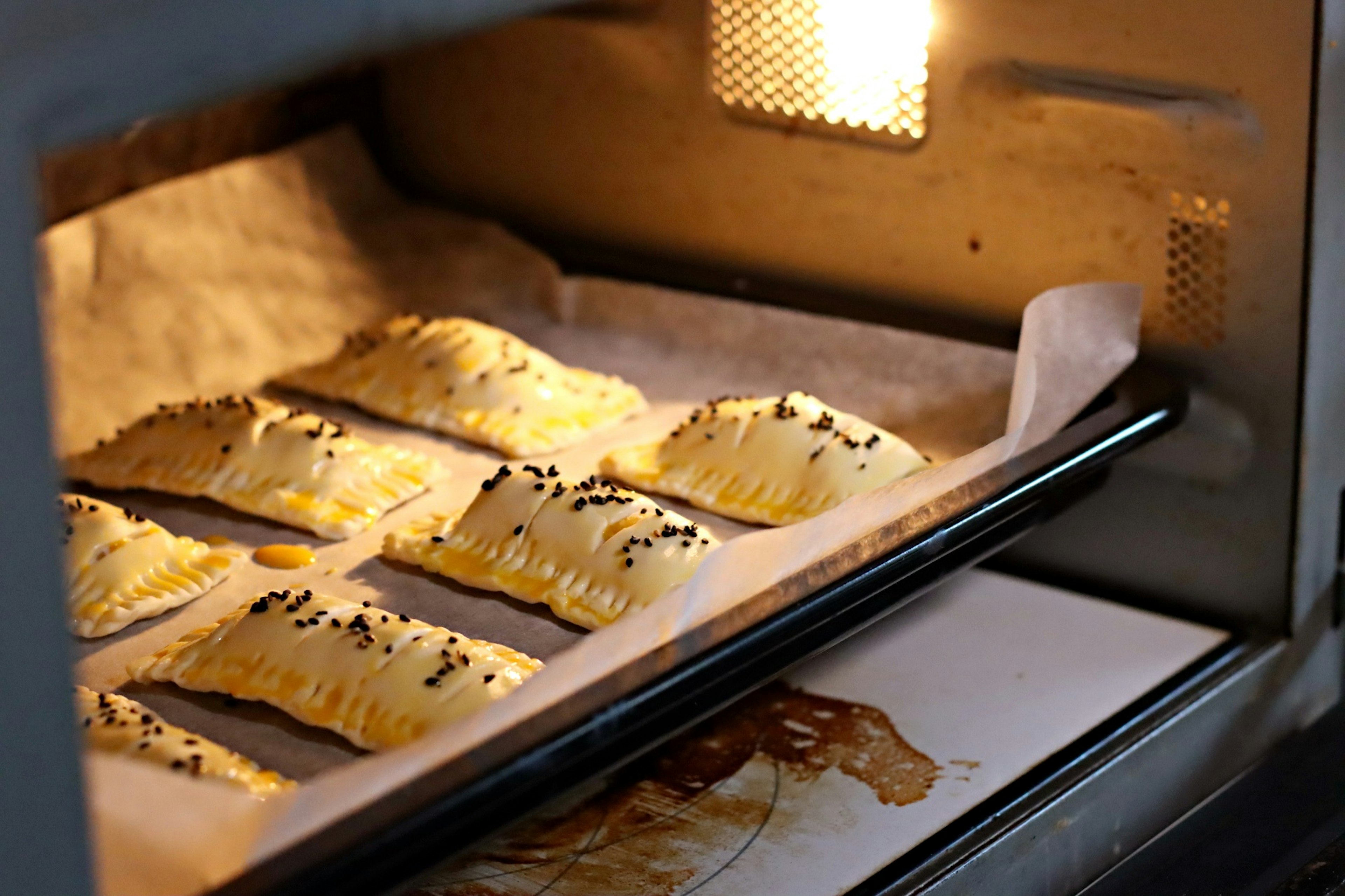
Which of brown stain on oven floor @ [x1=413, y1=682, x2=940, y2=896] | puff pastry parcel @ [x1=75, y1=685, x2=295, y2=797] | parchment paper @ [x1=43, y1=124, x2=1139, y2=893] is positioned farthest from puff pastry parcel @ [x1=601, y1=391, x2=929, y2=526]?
puff pastry parcel @ [x1=75, y1=685, x2=295, y2=797]

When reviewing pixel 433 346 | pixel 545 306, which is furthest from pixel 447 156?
pixel 433 346

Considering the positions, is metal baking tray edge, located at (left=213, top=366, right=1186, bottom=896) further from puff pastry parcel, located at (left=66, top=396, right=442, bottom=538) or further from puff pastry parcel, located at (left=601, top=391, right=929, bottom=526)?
puff pastry parcel, located at (left=66, top=396, right=442, bottom=538)

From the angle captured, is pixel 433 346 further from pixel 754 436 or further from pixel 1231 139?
pixel 1231 139

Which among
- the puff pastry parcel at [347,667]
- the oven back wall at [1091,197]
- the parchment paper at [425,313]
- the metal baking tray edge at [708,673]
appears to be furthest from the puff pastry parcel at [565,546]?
the oven back wall at [1091,197]

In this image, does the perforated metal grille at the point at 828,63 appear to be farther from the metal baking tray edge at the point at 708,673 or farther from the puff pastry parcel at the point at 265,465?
the puff pastry parcel at the point at 265,465

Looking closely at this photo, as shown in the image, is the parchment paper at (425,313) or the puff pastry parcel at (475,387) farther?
the puff pastry parcel at (475,387)

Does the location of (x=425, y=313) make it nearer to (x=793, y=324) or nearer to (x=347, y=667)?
(x=793, y=324)
